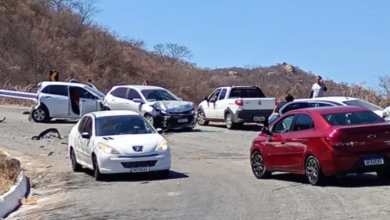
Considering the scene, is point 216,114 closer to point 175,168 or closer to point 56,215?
point 175,168

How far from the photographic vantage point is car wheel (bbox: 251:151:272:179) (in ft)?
54.0

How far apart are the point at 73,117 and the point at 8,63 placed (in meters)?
27.3

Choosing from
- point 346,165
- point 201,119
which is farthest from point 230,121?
point 346,165

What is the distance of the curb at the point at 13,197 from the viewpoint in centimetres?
1291

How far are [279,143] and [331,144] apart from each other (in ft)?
6.70

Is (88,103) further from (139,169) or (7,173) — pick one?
(139,169)

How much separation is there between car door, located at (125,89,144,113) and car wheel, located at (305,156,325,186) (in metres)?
14.1

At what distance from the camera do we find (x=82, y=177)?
17609mm

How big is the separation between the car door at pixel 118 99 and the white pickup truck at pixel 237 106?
3.81 metres

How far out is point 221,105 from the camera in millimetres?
30047

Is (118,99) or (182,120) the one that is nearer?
(182,120)

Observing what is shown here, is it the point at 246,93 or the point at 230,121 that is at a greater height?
the point at 246,93

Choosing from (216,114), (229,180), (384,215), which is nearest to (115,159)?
(229,180)

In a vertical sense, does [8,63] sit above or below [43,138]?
above
